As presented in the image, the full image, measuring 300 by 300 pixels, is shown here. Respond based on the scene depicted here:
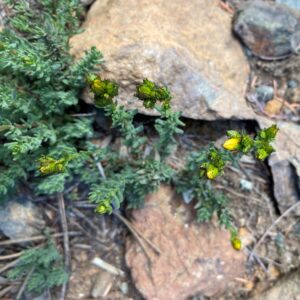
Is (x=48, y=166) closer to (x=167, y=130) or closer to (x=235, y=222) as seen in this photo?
(x=167, y=130)

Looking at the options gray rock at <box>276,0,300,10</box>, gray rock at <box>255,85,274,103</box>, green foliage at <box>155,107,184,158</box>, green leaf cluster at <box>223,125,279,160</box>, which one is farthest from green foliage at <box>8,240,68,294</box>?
gray rock at <box>276,0,300,10</box>

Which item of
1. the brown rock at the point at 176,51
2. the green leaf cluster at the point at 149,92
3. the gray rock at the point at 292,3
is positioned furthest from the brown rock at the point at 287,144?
the green leaf cluster at the point at 149,92

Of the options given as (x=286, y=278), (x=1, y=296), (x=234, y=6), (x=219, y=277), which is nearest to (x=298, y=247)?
(x=286, y=278)

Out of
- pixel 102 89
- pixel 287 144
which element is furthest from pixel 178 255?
pixel 102 89

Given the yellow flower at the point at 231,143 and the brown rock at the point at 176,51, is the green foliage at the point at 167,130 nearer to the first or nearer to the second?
the brown rock at the point at 176,51

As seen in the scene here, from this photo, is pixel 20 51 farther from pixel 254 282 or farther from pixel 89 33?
pixel 254 282
